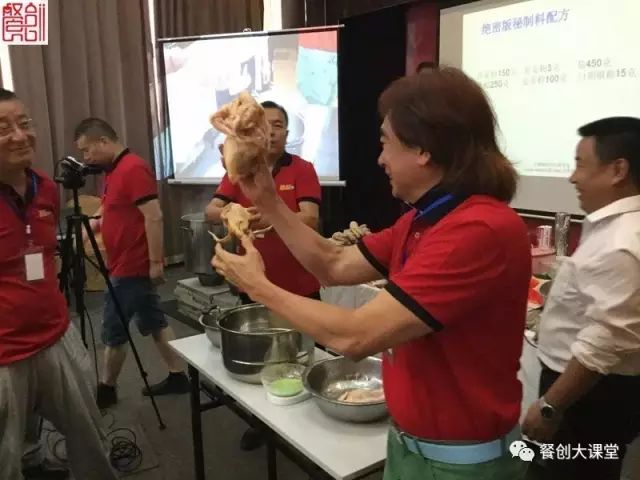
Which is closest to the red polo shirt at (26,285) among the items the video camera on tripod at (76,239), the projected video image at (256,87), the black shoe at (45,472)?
the video camera on tripod at (76,239)

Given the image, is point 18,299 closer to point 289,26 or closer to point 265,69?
point 265,69

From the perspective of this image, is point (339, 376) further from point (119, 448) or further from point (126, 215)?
point (126, 215)

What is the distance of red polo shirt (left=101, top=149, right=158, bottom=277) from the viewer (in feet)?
9.41

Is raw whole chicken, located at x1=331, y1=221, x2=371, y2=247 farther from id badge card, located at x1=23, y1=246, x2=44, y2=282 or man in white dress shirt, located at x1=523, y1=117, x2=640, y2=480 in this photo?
id badge card, located at x1=23, y1=246, x2=44, y2=282

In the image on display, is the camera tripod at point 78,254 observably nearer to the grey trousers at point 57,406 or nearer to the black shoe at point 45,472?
the black shoe at point 45,472

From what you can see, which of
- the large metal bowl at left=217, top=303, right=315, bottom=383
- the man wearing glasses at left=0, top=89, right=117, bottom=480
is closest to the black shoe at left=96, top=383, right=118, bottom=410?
the man wearing glasses at left=0, top=89, right=117, bottom=480

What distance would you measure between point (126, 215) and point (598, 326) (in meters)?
2.23

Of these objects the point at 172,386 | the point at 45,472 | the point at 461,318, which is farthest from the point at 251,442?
the point at 461,318

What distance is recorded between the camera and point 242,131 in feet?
4.43

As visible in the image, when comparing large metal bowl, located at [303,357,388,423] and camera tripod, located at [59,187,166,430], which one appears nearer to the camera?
large metal bowl, located at [303,357,388,423]

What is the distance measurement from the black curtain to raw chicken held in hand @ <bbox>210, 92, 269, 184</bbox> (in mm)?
2958

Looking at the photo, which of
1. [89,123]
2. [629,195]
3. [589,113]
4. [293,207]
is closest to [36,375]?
[293,207]

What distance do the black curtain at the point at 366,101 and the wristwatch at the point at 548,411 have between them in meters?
2.98

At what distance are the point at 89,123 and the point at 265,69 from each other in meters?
1.96
